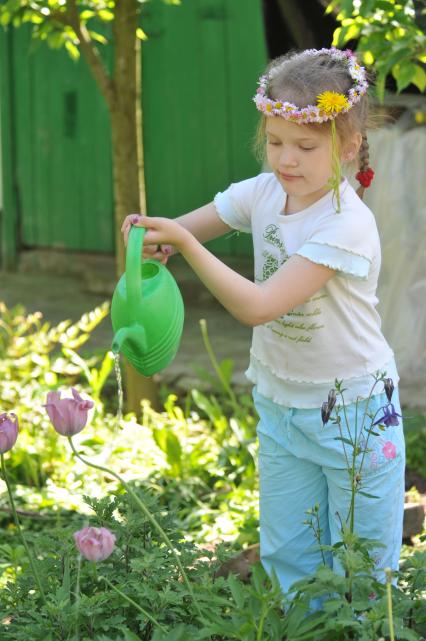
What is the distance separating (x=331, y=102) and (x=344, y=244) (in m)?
0.29

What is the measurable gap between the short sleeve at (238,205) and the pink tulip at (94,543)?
3.58 ft

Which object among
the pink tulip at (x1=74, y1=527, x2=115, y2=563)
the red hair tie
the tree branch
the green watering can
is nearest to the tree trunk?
the tree branch

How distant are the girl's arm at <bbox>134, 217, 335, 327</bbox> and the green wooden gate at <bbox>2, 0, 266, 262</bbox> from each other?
3.82 m

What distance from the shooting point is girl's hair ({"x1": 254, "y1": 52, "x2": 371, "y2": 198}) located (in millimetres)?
2348

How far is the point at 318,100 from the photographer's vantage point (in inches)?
90.8

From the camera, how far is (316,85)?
2363 millimetres

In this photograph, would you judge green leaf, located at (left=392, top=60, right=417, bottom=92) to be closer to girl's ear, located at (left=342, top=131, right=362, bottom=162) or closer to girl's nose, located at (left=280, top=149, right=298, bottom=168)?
girl's ear, located at (left=342, top=131, right=362, bottom=162)

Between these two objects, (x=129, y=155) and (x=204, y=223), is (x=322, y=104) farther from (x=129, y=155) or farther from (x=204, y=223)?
(x=129, y=155)

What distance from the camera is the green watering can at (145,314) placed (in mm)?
2133

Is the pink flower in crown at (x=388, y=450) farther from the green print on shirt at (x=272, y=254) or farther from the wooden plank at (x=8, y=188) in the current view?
the wooden plank at (x=8, y=188)

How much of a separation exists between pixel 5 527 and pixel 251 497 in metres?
0.82

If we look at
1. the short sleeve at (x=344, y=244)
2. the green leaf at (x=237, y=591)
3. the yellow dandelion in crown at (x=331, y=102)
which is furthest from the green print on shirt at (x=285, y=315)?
the green leaf at (x=237, y=591)

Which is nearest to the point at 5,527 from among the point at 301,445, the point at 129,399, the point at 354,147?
the point at 129,399

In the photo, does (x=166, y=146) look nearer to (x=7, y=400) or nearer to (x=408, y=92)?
(x=408, y=92)
